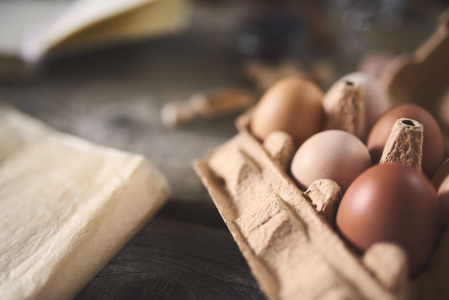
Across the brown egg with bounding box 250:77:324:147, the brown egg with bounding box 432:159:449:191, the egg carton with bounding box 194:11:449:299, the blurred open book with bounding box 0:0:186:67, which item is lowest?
the brown egg with bounding box 432:159:449:191

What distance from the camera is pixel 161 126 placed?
85 centimetres

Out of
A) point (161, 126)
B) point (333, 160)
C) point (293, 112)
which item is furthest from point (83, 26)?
point (333, 160)

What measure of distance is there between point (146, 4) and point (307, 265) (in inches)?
39.2

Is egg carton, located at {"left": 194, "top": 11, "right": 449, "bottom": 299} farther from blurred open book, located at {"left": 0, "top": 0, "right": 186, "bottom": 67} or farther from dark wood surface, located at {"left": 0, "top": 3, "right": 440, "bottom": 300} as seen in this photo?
blurred open book, located at {"left": 0, "top": 0, "right": 186, "bottom": 67}

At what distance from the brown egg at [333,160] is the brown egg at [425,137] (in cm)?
3

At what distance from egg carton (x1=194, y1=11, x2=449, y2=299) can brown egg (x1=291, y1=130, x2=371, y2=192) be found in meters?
0.03

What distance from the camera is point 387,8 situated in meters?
1.55

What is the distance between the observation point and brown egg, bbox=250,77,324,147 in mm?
523

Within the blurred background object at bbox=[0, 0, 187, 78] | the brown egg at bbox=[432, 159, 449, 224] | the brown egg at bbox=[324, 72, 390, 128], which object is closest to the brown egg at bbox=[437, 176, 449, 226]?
the brown egg at bbox=[432, 159, 449, 224]

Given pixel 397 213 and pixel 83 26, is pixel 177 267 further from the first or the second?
pixel 83 26

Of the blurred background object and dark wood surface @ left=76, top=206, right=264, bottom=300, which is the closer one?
dark wood surface @ left=76, top=206, right=264, bottom=300

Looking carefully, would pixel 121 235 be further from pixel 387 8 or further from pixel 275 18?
pixel 387 8

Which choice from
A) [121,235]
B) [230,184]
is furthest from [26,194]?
[230,184]

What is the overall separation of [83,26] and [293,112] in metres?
0.77
